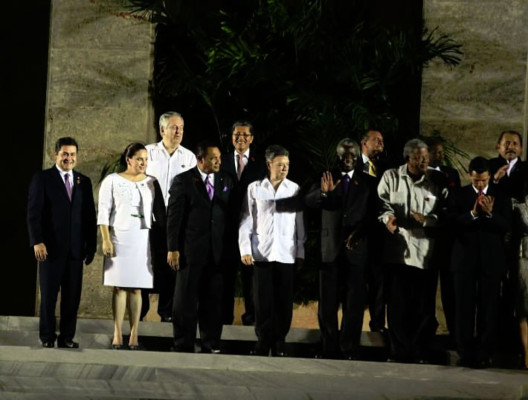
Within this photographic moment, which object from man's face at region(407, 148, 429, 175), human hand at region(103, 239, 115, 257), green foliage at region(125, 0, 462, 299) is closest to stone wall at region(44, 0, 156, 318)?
green foliage at region(125, 0, 462, 299)

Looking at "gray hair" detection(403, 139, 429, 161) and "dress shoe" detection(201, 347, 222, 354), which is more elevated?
"gray hair" detection(403, 139, 429, 161)

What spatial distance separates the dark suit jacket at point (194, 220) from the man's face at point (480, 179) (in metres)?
2.04

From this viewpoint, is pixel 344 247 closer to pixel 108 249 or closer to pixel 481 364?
pixel 481 364

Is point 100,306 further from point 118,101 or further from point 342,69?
point 342,69

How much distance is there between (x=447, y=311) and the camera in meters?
11.8

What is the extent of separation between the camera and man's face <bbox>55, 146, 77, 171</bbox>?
11.7 metres

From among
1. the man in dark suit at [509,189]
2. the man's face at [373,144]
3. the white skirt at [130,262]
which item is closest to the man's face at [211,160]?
the white skirt at [130,262]

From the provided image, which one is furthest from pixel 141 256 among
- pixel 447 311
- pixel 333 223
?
pixel 447 311

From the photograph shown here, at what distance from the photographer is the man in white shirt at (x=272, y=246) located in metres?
11.6

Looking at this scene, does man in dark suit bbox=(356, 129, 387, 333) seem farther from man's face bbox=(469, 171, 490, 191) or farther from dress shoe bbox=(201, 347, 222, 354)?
dress shoe bbox=(201, 347, 222, 354)

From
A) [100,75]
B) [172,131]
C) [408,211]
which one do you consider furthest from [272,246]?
[100,75]

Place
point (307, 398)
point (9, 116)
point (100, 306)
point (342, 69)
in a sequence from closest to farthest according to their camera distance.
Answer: point (307, 398), point (342, 69), point (100, 306), point (9, 116)

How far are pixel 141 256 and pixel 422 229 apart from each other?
2291mm

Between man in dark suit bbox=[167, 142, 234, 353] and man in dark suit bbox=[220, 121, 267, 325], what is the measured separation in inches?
7.7
